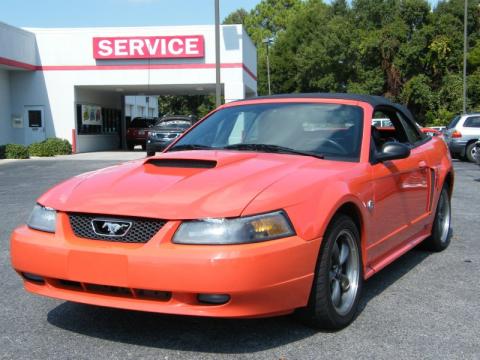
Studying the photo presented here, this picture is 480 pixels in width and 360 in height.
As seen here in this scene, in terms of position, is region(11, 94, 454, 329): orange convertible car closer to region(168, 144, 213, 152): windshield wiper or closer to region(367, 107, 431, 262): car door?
region(367, 107, 431, 262): car door

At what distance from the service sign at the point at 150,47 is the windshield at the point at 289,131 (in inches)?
866

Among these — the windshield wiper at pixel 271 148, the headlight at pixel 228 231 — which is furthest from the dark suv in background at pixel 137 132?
the headlight at pixel 228 231

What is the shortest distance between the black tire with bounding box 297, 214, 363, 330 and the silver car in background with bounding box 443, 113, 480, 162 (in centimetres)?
1606

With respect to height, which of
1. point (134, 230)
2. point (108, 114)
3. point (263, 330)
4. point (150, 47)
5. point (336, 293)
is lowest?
point (263, 330)

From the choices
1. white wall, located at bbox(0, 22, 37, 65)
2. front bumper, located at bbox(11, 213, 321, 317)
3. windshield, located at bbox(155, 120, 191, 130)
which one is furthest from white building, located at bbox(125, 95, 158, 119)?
front bumper, located at bbox(11, 213, 321, 317)

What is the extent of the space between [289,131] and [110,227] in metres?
1.72

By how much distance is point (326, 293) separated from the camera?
11.3 feet

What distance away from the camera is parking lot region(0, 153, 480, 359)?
3.31 m

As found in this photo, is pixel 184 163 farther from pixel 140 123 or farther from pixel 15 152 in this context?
pixel 140 123

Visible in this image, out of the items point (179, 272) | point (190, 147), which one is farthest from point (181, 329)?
point (190, 147)

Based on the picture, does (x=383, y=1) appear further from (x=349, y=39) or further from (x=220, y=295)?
(x=220, y=295)

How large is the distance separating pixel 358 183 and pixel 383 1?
4846 centimetres

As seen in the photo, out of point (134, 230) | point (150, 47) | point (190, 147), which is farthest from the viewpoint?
point (150, 47)

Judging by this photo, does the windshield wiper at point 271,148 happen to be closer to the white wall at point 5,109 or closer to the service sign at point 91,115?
the white wall at point 5,109
